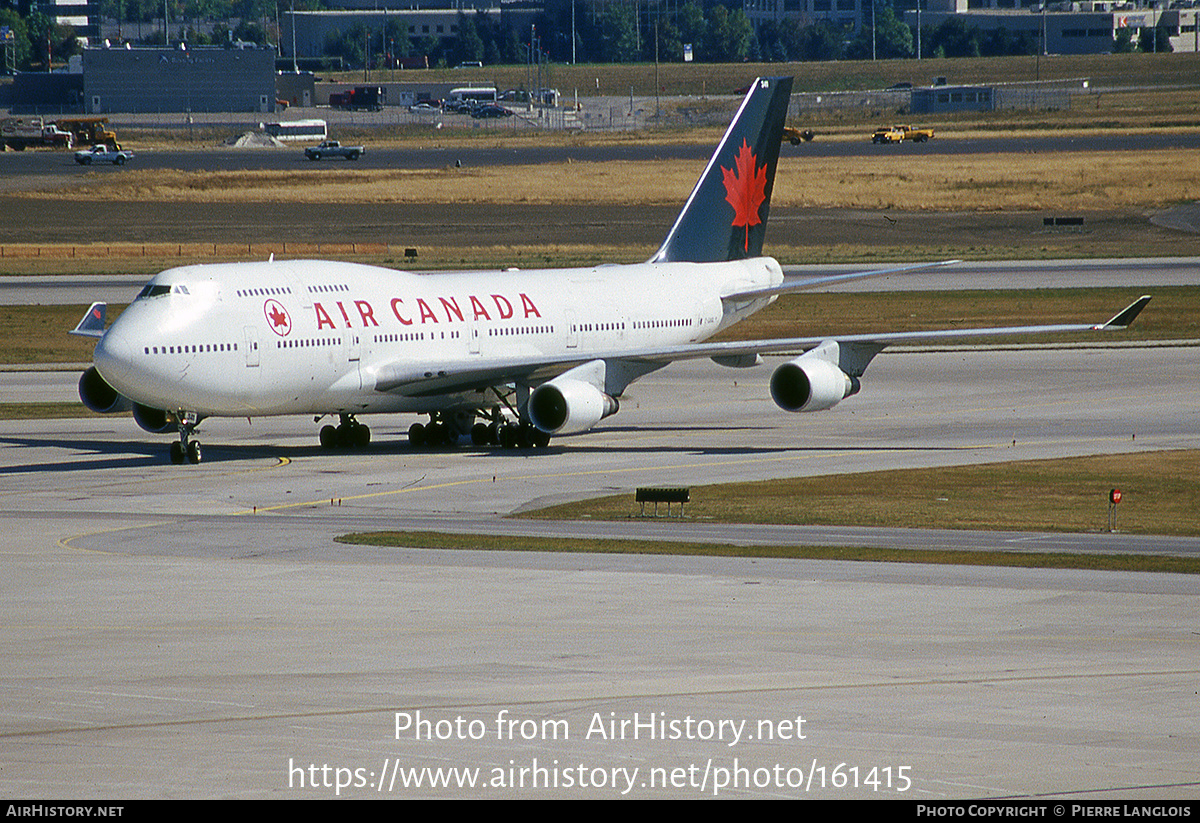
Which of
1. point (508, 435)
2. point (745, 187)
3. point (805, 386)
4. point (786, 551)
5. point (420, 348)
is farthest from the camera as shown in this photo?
point (745, 187)

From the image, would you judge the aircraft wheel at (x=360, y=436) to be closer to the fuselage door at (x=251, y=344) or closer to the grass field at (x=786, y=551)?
the fuselage door at (x=251, y=344)

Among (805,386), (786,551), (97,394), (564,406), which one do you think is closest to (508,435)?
(564,406)

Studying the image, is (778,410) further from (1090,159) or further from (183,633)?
(1090,159)

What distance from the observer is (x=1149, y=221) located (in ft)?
407

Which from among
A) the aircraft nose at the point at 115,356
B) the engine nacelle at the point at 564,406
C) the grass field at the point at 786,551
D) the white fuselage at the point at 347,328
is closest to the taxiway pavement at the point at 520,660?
the grass field at the point at 786,551

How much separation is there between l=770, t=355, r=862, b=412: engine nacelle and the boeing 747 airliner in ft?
0.17

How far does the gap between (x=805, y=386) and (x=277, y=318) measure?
1534cm

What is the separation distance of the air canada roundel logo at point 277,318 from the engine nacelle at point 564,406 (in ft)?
24.3

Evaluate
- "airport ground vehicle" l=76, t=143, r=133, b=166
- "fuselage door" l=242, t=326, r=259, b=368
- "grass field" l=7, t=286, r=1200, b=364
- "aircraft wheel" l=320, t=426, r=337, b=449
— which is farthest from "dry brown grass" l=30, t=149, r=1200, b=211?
"fuselage door" l=242, t=326, r=259, b=368

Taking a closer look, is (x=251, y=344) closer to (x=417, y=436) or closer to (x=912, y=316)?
(x=417, y=436)

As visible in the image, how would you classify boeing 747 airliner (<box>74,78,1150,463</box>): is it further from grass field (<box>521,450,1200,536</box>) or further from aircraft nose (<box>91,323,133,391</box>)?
grass field (<box>521,450,1200,536</box>)

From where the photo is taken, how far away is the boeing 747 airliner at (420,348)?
4619 cm

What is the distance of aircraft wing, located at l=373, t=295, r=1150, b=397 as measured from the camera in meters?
49.6

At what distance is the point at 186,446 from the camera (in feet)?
160
